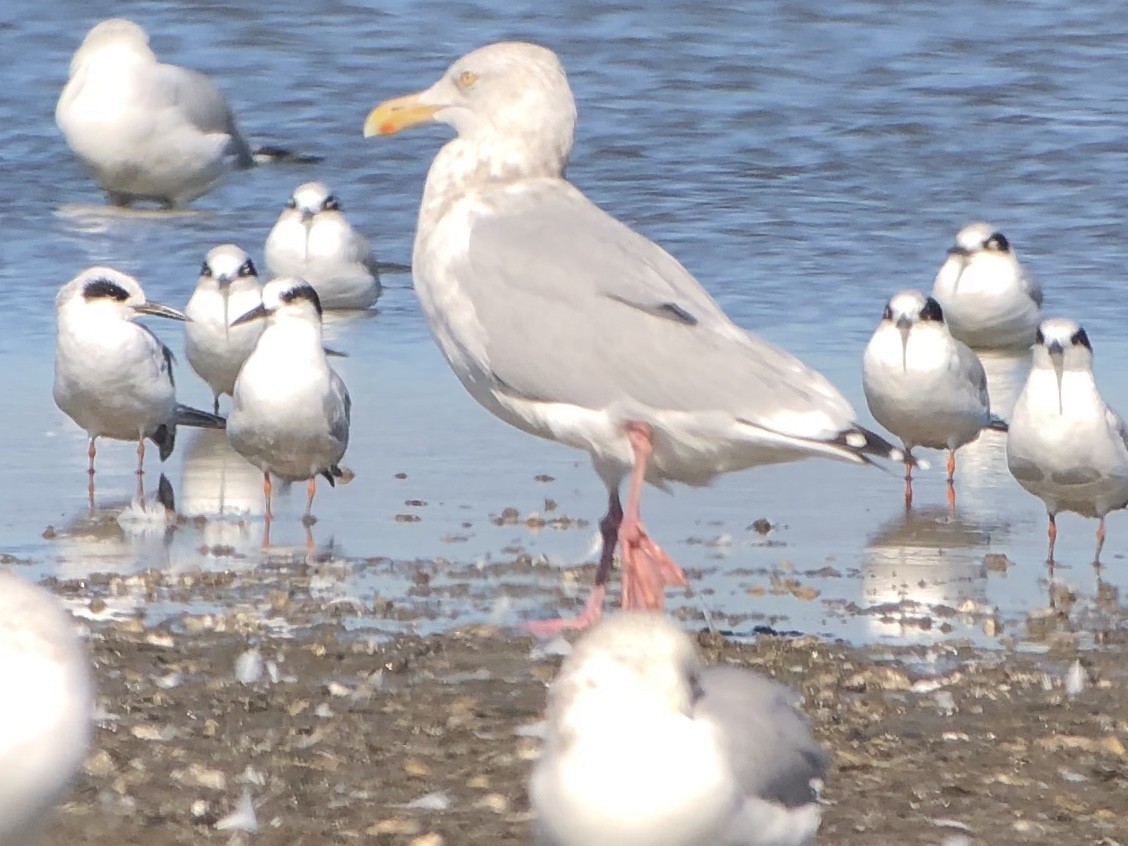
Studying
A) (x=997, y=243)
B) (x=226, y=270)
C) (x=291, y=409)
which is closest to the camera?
(x=291, y=409)

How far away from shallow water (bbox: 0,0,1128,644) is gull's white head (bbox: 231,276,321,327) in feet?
1.65

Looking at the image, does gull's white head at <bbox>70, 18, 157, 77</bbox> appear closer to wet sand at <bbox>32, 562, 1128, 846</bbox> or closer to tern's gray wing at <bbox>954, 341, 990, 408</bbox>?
tern's gray wing at <bbox>954, 341, 990, 408</bbox>

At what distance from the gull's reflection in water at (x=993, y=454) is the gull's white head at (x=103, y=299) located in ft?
11.0

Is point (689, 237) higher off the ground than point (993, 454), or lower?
higher

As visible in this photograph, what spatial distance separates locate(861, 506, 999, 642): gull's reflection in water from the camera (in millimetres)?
6797

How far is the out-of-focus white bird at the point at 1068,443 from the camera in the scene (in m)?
8.38

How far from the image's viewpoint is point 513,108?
7352 mm

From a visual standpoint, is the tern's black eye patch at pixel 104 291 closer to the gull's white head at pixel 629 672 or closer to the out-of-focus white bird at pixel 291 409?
the out-of-focus white bird at pixel 291 409

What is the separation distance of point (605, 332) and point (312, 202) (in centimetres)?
→ 606

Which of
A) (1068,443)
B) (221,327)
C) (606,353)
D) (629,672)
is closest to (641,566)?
(606,353)

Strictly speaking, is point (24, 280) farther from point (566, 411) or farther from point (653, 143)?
point (566, 411)

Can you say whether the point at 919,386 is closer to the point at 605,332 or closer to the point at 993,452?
the point at 993,452

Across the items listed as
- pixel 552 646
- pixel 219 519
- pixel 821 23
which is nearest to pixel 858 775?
pixel 552 646

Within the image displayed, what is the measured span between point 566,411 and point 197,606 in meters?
1.16
